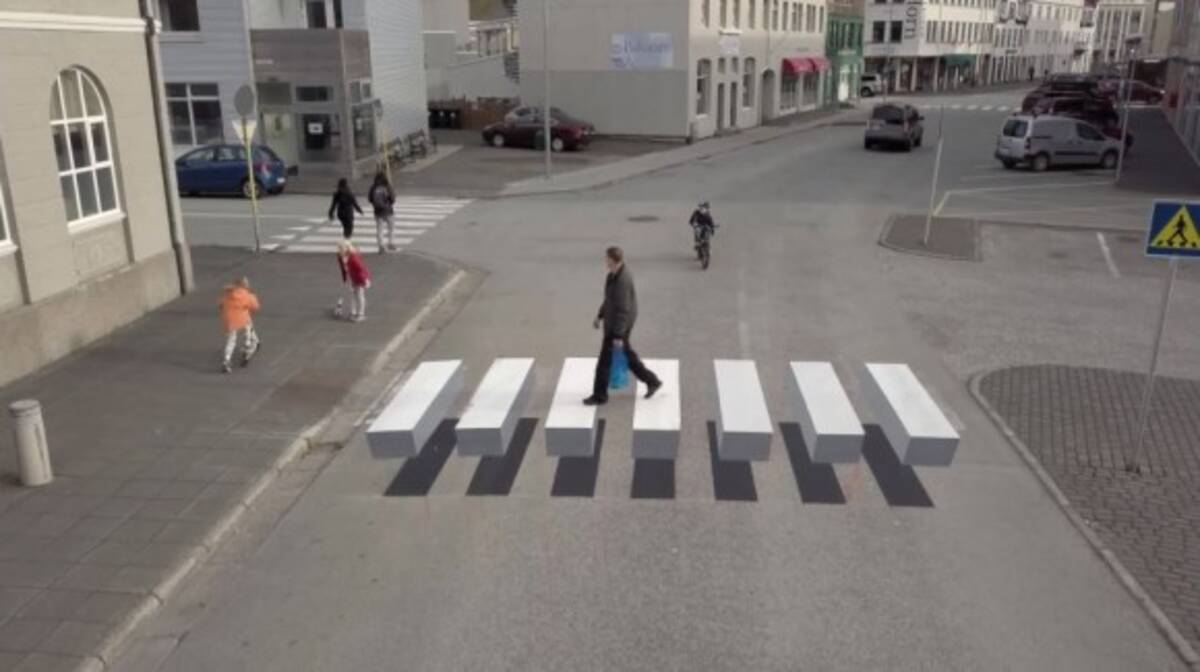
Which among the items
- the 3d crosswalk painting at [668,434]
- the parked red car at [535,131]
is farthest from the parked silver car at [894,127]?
the 3d crosswalk painting at [668,434]

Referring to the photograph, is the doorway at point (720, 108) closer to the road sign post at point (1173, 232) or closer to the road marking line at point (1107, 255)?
the road marking line at point (1107, 255)

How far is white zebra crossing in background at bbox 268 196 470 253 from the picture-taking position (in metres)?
20.9

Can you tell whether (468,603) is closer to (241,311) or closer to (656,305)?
(241,311)

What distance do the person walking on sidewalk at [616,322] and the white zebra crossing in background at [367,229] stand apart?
35.7 ft

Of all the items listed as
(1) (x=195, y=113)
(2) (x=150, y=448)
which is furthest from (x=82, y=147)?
(1) (x=195, y=113)

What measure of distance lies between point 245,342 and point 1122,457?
1053 centimetres

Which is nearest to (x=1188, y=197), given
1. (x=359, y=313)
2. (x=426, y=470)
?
(x=359, y=313)

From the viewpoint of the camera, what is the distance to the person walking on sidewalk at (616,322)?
34.8 feet

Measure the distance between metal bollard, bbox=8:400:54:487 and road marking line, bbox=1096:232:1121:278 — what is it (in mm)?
18021

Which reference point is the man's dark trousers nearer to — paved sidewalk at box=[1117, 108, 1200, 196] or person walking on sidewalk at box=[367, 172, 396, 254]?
person walking on sidewalk at box=[367, 172, 396, 254]

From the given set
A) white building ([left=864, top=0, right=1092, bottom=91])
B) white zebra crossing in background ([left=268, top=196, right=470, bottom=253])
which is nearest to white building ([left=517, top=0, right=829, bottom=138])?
white zebra crossing in background ([left=268, top=196, right=470, bottom=253])

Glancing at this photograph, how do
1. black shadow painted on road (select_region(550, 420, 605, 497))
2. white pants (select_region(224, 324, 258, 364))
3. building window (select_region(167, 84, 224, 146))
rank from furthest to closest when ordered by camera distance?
building window (select_region(167, 84, 224, 146)), white pants (select_region(224, 324, 258, 364)), black shadow painted on road (select_region(550, 420, 605, 497))

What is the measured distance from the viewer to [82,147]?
44.6ft

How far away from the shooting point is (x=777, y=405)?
1107cm
